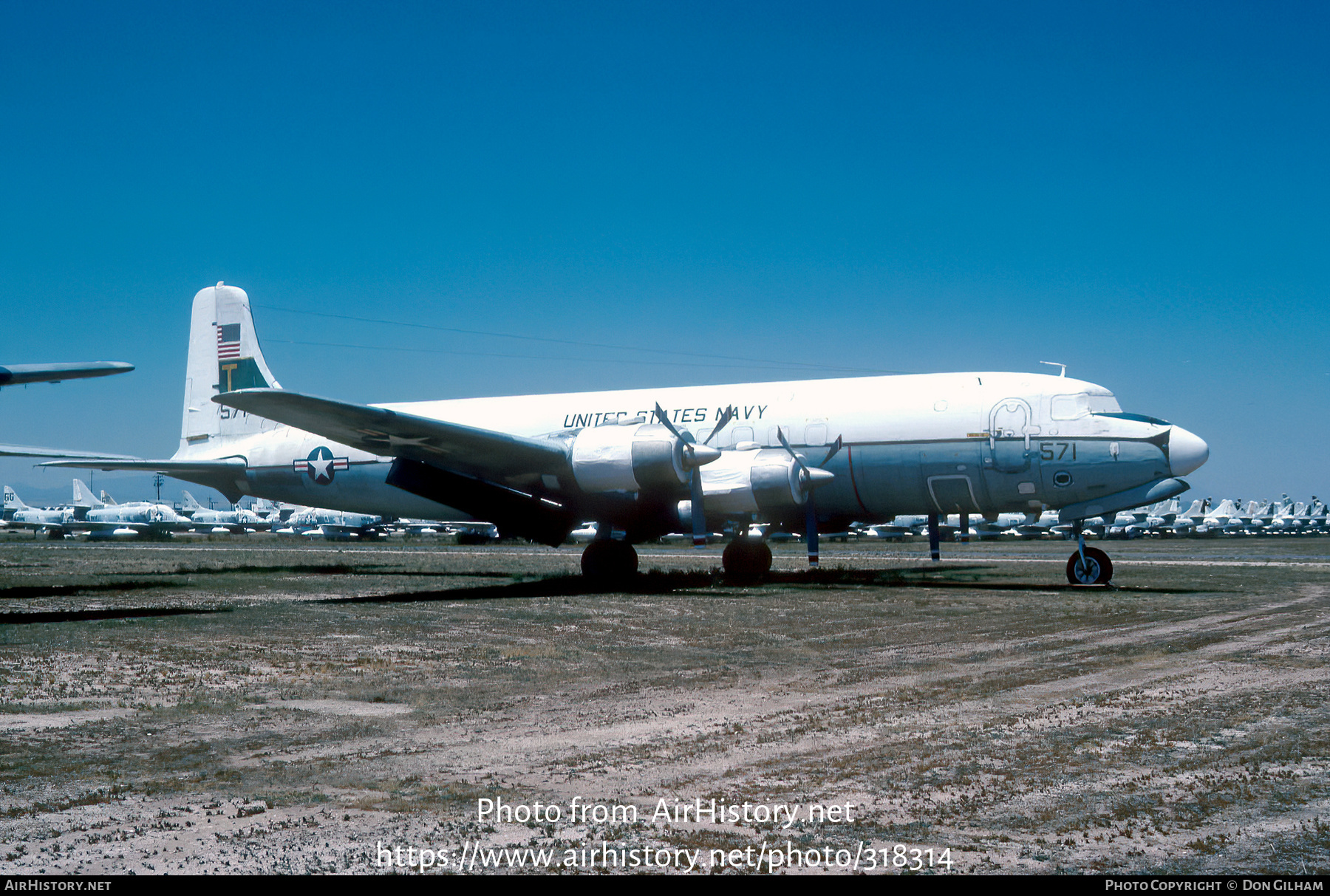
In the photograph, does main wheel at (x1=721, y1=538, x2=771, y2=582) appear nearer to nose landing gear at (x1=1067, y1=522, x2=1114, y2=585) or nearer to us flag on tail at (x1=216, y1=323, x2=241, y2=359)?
nose landing gear at (x1=1067, y1=522, x2=1114, y2=585)

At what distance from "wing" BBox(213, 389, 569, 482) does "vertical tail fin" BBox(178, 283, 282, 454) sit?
31.4 ft

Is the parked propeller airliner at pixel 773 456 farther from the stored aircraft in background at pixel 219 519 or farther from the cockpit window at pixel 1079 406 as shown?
the stored aircraft in background at pixel 219 519

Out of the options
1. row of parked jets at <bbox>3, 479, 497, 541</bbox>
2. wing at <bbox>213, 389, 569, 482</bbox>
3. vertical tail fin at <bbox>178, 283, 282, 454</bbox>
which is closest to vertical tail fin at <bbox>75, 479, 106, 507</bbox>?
row of parked jets at <bbox>3, 479, 497, 541</bbox>

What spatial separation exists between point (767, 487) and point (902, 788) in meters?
15.0

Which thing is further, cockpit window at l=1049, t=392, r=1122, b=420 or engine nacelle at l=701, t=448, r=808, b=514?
engine nacelle at l=701, t=448, r=808, b=514

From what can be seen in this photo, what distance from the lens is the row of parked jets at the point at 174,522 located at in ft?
221

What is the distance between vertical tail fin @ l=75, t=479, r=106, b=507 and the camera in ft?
239

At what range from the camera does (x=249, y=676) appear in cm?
948

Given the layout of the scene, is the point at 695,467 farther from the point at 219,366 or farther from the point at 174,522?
the point at 174,522

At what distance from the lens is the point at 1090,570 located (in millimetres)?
20953

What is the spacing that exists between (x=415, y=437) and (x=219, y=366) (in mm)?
12308

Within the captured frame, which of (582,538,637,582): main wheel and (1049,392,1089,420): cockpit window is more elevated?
(1049,392,1089,420): cockpit window

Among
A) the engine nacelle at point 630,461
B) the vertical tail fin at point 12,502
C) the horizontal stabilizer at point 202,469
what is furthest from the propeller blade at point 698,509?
the vertical tail fin at point 12,502

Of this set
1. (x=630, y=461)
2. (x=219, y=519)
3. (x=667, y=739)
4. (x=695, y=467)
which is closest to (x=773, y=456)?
(x=695, y=467)
